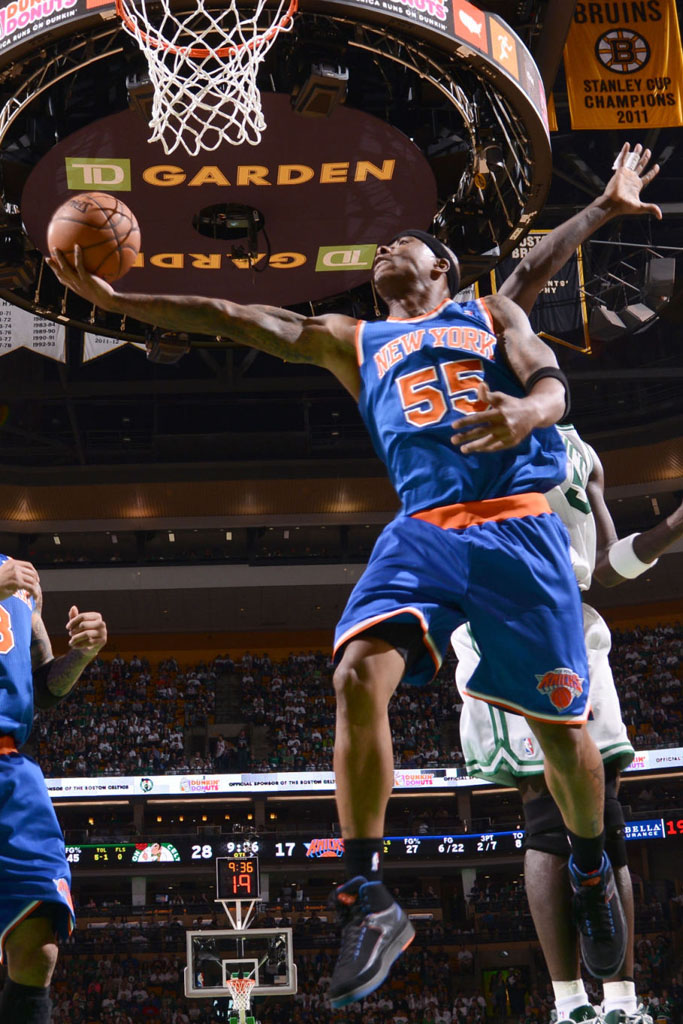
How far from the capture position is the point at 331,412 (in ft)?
93.9

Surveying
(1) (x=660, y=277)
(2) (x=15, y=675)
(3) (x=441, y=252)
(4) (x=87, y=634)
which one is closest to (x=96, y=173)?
(4) (x=87, y=634)

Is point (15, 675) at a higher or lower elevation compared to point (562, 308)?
lower

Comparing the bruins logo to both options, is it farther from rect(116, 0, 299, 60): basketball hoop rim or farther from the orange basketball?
the orange basketball

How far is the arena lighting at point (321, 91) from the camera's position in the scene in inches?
379

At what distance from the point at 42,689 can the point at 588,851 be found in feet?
9.31

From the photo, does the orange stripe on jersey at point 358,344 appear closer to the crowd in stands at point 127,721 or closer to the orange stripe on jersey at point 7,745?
the orange stripe on jersey at point 7,745

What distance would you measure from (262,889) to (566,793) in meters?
25.7

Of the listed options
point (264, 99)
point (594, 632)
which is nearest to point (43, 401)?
point (264, 99)

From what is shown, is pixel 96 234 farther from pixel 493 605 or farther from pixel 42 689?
pixel 42 689

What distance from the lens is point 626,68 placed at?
12.2 metres

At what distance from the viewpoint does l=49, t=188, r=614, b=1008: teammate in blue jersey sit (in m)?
3.17

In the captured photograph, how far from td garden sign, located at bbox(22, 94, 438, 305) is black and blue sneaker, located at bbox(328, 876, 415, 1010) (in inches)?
351

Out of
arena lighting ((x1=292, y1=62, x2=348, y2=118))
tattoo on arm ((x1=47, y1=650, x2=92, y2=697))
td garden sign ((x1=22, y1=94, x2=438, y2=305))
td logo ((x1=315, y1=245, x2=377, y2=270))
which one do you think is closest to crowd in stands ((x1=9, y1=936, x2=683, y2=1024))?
td garden sign ((x1=22, y1=94, x2=438, y2=305))

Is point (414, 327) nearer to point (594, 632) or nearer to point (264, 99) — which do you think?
point (594, 632)
